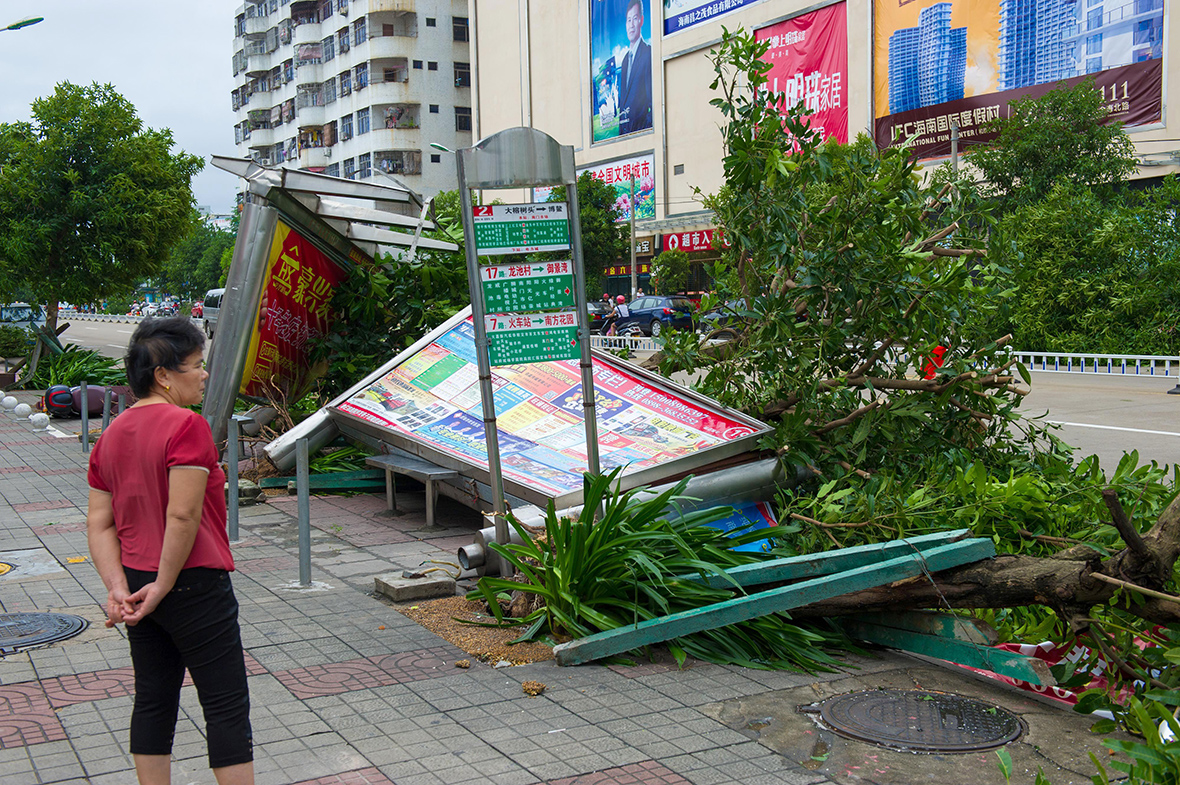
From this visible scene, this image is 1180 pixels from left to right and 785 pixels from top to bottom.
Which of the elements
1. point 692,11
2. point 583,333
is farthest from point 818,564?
point 692,11

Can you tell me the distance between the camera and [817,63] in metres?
38.6

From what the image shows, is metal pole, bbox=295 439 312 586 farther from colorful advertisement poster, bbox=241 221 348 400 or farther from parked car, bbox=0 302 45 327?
parked car, bbox=0 302 45 327

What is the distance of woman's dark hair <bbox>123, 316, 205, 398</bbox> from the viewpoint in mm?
3217

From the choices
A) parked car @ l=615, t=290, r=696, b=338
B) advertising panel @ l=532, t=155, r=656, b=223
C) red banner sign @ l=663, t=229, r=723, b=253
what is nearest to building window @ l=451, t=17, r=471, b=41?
advertising panel @ l=532, t=155, r=656, b=223

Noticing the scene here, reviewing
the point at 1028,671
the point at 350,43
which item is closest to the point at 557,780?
the point at 1028,671

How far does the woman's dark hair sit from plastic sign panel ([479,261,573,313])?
275 centimetres

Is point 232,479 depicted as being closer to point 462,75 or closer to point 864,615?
point 864,615

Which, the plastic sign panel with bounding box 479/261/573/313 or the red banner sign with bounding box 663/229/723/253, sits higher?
the red banner sign with bounding box 663/229/723/253

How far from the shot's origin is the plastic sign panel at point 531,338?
5.98 meters

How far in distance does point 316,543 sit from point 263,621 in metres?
2.21

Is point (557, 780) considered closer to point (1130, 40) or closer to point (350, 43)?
point (1130, 40)

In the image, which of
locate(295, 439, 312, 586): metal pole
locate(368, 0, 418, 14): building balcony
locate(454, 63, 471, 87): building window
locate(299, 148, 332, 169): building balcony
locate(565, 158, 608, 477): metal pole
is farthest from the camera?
locate(299, 148, 332, 169): building balcony

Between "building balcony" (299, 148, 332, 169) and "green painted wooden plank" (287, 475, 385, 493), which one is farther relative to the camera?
"building balcony" (299, 148, 332, 169)

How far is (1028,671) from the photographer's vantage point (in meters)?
4.37
